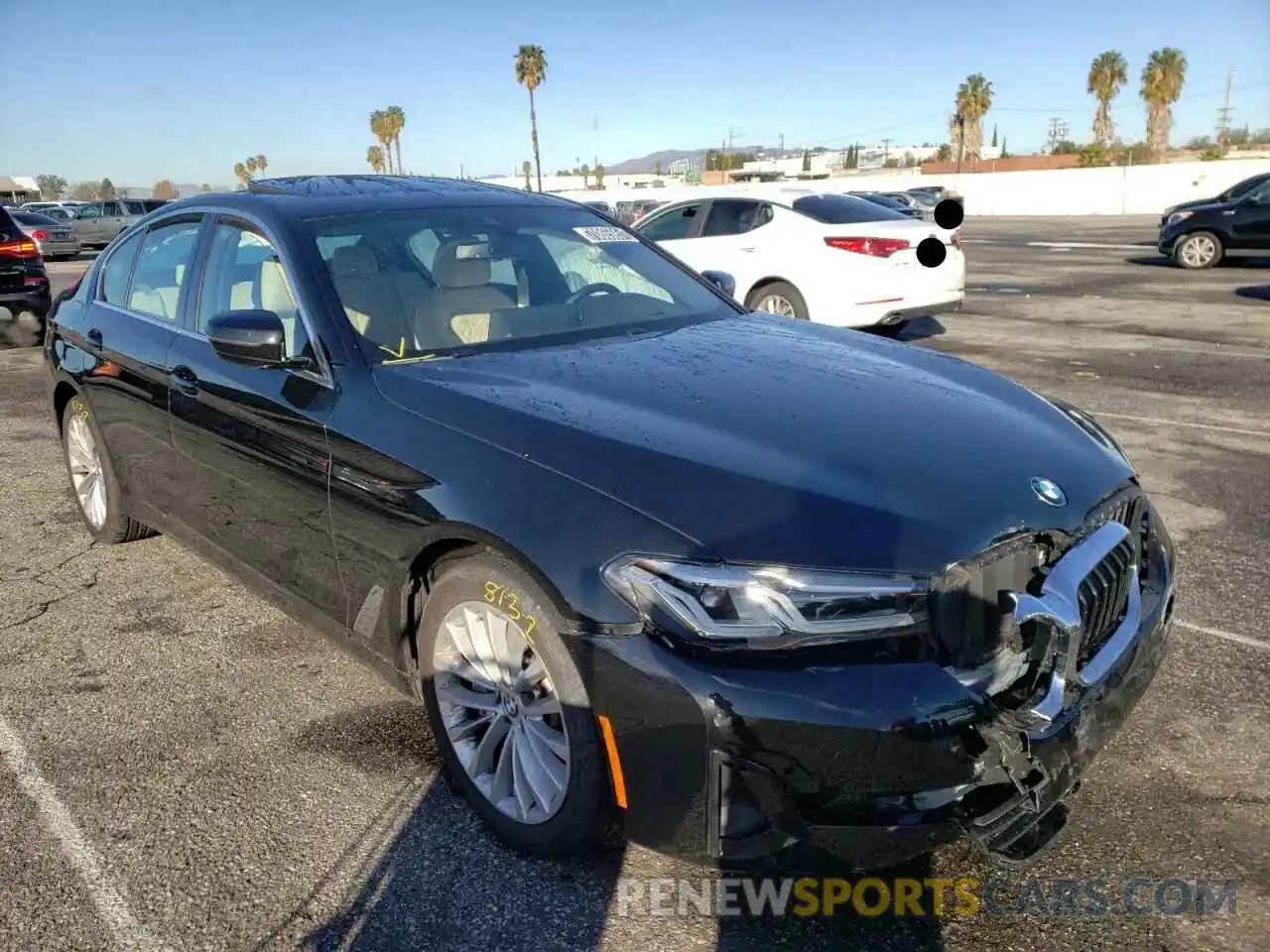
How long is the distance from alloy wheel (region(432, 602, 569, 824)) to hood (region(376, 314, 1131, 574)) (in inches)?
17.5

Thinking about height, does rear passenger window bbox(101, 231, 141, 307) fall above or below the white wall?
above

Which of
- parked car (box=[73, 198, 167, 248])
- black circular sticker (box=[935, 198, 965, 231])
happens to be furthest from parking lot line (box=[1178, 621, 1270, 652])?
parked car (box=[73, 198, 167, 248])

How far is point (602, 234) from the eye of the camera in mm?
4176

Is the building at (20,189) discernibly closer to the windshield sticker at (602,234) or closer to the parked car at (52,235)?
the parked car at (52,235)

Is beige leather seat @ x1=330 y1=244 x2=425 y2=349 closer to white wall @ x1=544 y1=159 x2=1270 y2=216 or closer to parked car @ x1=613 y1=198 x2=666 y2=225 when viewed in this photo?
parked car @ x1=613 y1=198 x2=666 y2=225

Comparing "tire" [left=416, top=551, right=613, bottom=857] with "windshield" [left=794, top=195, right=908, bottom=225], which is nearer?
"tire" [left=416, top=551, right=613, bottom=857]

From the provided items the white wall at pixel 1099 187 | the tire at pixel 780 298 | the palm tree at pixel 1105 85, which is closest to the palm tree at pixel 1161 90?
the palm tree at pixel 1105 85

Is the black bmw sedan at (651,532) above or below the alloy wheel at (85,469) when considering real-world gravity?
above

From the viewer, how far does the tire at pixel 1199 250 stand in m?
18.1

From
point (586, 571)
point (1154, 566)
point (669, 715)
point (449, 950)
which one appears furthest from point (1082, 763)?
point (449, 950)

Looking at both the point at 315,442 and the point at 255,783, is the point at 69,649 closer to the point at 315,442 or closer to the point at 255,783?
the point at 255,783

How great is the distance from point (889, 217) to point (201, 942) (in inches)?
373

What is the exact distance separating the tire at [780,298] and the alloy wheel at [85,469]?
21.3 ft

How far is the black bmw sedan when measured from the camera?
6.76ft
